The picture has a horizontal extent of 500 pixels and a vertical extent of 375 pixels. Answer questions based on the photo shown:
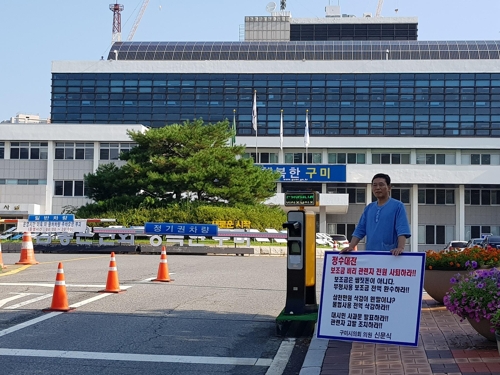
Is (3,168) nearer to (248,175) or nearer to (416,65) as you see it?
(248,175)

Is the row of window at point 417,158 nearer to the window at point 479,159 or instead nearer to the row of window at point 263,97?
the window at point 479,159

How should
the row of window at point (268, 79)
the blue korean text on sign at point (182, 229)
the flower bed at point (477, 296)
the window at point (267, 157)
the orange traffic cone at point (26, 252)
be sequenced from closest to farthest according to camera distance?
the flower bed at point (477, 296) < the orange traffic cone at point (26, 252) < the blue korean text on sign at point (182, 229) < the window at point (267, 157) < the row of window at point (268, 79)

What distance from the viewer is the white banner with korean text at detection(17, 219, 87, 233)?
1232 inches

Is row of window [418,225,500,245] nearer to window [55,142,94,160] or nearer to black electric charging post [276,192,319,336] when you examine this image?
window [55,142,94,160]

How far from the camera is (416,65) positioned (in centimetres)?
6334

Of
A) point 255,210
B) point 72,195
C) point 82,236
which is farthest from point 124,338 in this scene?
point 72,195

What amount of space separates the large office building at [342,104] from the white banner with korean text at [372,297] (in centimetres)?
5130

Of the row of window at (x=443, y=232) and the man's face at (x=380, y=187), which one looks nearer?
the man's face at (x=380, y=187)

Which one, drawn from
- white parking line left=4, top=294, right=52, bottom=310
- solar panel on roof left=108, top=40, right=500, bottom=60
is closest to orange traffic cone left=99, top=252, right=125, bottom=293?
white parking line left=4, top=294, right=52, bottom=310

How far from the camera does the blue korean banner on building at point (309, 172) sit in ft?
184

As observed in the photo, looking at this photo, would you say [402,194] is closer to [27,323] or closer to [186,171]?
[186,171]

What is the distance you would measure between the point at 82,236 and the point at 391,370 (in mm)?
29253

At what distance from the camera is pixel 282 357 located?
8055 mm

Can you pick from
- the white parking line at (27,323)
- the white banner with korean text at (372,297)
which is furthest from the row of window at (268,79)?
the white banner with korean text at (372,297)
